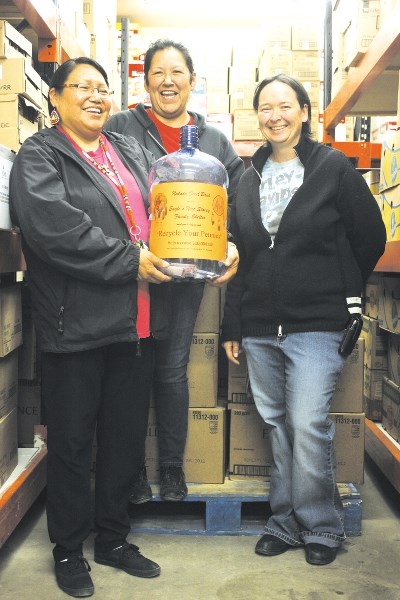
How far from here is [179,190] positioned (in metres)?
1.82

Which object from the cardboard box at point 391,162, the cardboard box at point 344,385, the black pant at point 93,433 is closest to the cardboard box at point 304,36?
the cardboard box at point 391,162

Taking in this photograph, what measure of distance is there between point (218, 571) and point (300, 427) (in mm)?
540

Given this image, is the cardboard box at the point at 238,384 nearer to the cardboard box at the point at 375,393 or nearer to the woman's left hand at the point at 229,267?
the woman's left hand at the point at 229,267

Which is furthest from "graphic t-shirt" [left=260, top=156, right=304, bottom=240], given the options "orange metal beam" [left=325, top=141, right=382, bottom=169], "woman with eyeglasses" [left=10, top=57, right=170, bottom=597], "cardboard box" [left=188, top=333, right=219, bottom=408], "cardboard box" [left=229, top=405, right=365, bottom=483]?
"orange metal beam" [left=325, top=141, right=382, bottom=169]

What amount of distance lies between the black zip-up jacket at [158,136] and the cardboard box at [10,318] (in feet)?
2.31

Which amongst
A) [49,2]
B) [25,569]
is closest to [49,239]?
[25,569]

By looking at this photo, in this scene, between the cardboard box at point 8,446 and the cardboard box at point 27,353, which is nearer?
the cardboard box at point 8,446


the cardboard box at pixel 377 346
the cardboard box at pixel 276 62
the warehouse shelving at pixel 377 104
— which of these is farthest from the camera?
the cardboard box at pixel 276 62

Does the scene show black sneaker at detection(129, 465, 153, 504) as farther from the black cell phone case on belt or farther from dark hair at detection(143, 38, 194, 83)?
dark hair at detection(143, 38, 194, 83)

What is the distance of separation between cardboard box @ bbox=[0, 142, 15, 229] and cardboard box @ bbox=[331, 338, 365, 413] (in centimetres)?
134

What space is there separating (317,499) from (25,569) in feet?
3.23

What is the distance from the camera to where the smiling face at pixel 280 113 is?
2166 mm

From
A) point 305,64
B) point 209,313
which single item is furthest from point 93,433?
point 305,64

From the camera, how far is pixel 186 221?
1.81 metres
